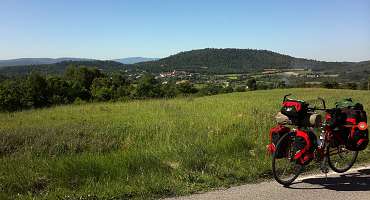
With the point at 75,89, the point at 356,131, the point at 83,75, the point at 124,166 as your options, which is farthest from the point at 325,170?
the point at 83,75

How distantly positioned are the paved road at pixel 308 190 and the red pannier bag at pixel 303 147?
1.12ft

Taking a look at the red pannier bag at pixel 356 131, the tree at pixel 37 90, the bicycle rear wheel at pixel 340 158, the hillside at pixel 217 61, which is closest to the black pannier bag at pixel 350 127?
the red pannier bag at pixel 356 131

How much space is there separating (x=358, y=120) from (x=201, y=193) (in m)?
2.80

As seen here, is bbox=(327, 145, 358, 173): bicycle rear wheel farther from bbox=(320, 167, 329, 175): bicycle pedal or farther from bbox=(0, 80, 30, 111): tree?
bbox=(0, 80, 30, 111): tree

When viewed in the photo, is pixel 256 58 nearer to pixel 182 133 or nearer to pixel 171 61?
pixel 171 61

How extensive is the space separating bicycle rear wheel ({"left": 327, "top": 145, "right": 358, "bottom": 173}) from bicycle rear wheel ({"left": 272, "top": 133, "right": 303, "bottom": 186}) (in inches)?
26.5

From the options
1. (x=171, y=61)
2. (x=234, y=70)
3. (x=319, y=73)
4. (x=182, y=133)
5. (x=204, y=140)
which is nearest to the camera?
(x=204, y=140)

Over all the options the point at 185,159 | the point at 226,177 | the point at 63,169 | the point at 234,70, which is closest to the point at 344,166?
the point at 226,177

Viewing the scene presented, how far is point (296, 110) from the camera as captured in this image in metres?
5.69

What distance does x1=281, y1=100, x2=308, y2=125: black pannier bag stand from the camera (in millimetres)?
5699

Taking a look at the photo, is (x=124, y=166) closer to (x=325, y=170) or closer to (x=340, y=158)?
(x=325, y=170)

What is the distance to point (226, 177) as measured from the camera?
18.9ft

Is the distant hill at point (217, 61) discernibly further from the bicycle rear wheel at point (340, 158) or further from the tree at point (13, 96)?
the bicycle rear wheel at point (340, 158)

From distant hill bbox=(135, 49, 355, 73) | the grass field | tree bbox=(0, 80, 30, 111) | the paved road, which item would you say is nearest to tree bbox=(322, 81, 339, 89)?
tree bbox=(0, 80, 30, 111)
